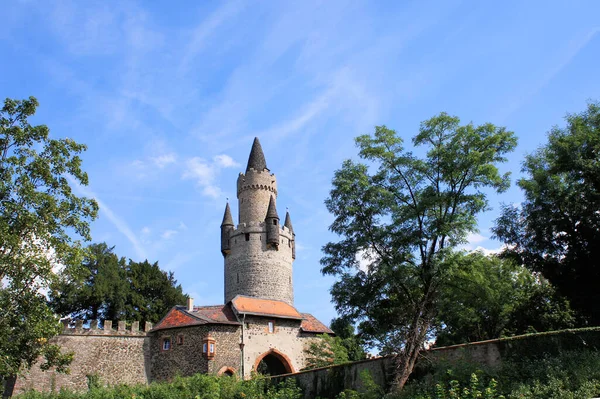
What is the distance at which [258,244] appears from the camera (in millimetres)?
42000

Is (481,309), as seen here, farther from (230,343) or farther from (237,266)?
(237,266)

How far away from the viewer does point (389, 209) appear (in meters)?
20.7

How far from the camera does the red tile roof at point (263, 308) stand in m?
32.8

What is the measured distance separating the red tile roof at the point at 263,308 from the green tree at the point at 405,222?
1250cm

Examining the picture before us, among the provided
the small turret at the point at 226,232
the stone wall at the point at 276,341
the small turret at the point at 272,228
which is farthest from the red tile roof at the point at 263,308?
the small turret at the point at 226,232

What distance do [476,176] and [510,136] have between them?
1836 millimetres

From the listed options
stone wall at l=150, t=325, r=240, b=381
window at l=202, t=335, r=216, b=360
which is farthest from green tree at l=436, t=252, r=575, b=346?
window at l=202, t=335, r=216, b=360

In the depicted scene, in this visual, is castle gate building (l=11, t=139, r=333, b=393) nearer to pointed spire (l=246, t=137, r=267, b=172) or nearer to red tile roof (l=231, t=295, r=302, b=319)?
red tile roof (l=231, t=295, r=302, b=319)

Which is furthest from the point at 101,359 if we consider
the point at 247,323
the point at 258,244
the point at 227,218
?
the point at 227,218

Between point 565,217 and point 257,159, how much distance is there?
2785cm

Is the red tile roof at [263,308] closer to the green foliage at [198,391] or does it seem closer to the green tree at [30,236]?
the green foliage at [198,391]

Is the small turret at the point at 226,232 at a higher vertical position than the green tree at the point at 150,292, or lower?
higher

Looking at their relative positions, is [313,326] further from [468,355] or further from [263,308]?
[468,355]

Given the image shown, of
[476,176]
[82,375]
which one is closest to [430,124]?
[476,176]
